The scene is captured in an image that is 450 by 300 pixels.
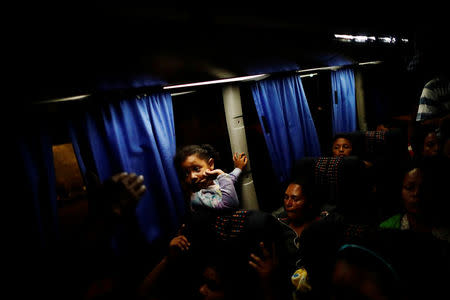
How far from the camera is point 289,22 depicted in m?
2.49

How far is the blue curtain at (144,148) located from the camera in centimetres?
276

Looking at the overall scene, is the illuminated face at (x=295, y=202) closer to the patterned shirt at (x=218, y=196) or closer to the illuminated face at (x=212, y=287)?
the patterned shirt at (x=218, y=196)

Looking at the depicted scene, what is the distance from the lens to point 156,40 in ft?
6.15

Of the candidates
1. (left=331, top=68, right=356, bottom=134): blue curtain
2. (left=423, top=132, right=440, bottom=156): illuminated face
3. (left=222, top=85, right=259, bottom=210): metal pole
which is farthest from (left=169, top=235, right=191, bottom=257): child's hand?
(left=331, top=68, right=356, bottom=134): blue curtain

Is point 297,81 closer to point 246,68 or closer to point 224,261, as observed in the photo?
point 246,68

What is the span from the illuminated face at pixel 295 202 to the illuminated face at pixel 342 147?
87.8 inches

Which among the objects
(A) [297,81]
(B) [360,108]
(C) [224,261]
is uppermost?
(A) [297,81]

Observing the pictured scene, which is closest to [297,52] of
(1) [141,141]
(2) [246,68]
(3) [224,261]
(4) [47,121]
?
(2) [246,68]

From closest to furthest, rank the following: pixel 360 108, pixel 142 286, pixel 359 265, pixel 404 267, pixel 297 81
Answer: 1. pixel 404 267
2. pixel 359 265
3. pixel 142 286
4. pixel 297 81
5. pixel 360 108

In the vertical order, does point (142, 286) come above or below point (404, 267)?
below

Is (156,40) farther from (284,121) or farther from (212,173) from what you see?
(284,121)

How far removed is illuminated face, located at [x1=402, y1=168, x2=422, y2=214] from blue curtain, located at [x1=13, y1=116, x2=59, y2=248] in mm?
4385

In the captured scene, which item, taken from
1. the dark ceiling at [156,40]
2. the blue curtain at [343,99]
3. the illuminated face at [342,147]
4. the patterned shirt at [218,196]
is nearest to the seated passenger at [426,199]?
the illuminated face at [342,147]

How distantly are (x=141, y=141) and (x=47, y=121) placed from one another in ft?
3.58
